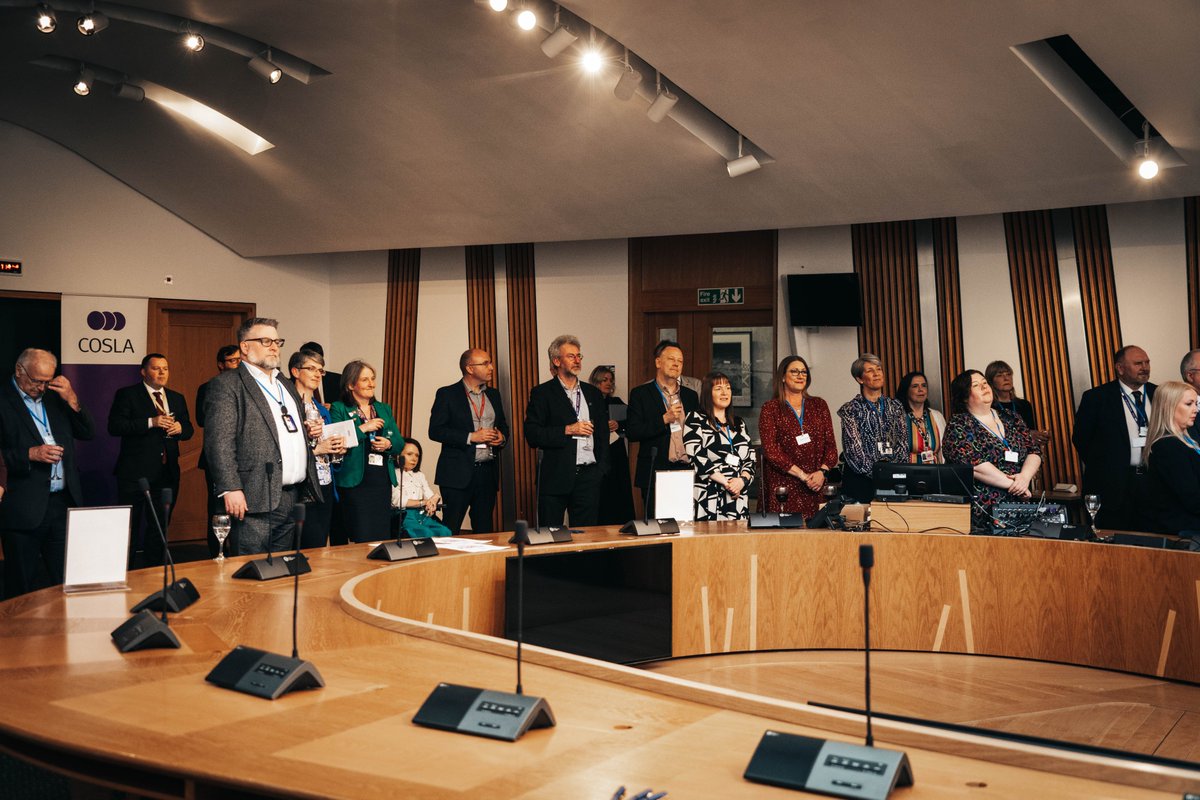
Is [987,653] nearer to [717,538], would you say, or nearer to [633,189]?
[717,538]

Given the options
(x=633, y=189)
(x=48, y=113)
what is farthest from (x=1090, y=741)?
(x=48, y=113)

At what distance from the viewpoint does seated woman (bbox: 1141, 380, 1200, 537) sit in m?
4.50

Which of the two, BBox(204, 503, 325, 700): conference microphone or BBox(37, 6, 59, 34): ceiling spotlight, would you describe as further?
BBox(37, 6, 59, 34): ceiling spotlight

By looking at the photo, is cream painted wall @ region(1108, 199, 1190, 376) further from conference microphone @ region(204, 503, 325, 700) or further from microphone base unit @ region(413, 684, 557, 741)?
conference microphone @ region(204, 503, 325, 700)

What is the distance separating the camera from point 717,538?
4.64 m

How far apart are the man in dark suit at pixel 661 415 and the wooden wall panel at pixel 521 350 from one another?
3267 mm

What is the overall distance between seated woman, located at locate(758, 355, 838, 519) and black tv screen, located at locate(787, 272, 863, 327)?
7.08ft

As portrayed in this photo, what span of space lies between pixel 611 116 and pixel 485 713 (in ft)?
17.5

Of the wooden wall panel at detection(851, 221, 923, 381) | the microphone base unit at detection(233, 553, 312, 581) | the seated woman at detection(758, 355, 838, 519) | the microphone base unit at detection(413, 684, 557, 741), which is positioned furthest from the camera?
the wooden wall panel at detection(851, 221, 923, 381)

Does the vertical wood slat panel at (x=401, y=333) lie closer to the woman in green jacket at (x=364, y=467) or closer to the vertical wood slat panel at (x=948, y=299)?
the woman in green jacket at (x=364, y=467)

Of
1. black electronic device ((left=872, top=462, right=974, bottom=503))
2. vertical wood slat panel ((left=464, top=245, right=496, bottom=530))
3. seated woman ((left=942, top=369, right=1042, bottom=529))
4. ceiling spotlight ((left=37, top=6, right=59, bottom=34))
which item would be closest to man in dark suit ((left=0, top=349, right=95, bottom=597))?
ceiling spotlight ((left=37, top=6, right=59, bottom=34))

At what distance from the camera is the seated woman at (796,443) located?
5.57 metres

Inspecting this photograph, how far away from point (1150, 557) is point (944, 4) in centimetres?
259

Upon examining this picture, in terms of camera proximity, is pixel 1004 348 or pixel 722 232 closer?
pixel 1004 348
